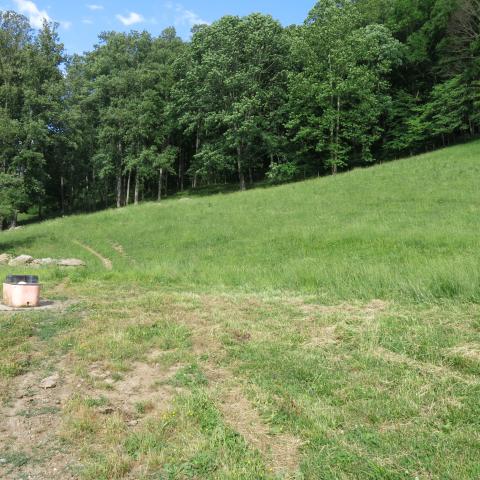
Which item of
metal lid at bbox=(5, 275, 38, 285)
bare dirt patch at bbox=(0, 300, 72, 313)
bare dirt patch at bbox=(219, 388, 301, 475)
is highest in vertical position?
metal lid at bbox=(5, 275, 38, 285)

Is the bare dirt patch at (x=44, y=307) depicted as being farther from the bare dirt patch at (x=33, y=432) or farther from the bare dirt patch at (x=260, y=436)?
Answer: the bare dirt patch at (x=260, y=436)

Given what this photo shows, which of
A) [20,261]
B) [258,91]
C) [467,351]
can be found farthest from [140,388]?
[258,91]

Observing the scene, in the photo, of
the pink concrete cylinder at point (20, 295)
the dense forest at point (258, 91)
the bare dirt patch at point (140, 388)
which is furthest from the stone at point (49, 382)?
the dense forest at point (258, 91)

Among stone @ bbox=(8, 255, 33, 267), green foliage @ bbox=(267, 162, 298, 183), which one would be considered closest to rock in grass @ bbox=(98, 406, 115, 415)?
stone @ bbox=(8, 255, 33, 267)

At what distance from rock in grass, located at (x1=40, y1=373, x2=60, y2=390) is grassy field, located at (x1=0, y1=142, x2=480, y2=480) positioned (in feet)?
0.19

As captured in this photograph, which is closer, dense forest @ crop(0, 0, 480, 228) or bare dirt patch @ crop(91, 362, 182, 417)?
bare dirt patch @ crop(91, 362, 182, 417)

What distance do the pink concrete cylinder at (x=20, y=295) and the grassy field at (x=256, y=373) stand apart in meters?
0.63

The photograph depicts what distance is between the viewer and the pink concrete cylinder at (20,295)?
9875 mm

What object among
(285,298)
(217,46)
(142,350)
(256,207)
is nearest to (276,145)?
(217,46)

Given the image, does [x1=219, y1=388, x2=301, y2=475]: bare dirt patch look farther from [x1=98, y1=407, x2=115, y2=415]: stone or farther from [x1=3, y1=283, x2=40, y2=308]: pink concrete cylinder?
[x1=3, y1=283, x2=40, y2=308]: pink concrete cylinder

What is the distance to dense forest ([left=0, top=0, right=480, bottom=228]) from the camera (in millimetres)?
41219

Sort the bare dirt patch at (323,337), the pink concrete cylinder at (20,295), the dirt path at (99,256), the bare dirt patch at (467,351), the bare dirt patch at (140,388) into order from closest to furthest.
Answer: the bare dirt patch at (140,388) < the bare dirt patch at (467,351) < the bare dirt patch at (323,337) < the pink concrete cylinder at (20,295) < the dirt path at (99,256)

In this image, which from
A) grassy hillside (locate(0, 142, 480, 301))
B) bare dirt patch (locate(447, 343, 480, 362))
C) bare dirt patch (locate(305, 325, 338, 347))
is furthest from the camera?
grassy hillside (locate(0, 142, 480, 301))

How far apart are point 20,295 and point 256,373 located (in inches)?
248
